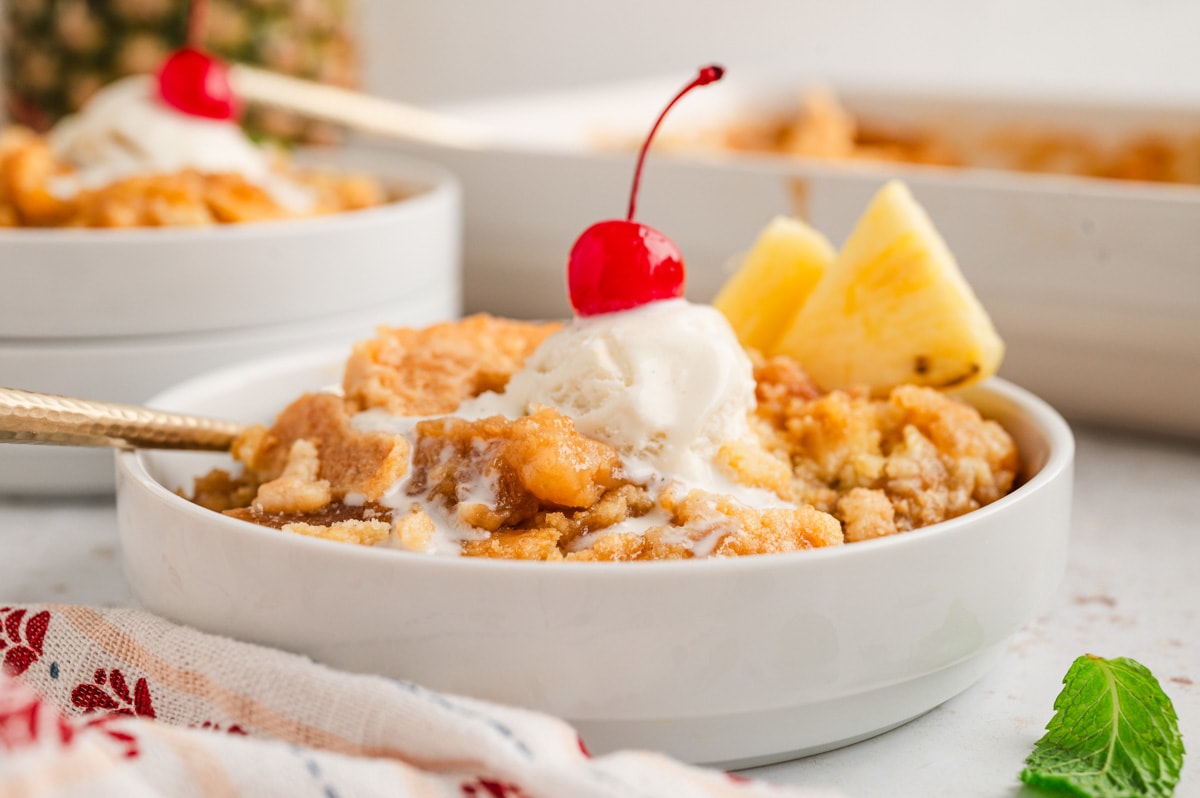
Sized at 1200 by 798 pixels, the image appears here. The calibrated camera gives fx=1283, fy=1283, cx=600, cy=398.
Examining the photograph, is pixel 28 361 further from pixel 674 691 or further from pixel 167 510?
pixel 674 691

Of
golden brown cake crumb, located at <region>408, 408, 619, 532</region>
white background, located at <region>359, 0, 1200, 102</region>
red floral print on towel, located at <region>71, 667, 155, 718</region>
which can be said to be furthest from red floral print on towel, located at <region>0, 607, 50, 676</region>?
white background, located at <region>359, 0, 1200, 102</region>

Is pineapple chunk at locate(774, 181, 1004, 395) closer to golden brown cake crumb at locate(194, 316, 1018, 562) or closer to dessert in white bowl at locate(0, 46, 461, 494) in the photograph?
golden brown cake crumb at locate(194, 316, 1018, 562)

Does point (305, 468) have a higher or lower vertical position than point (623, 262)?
lower

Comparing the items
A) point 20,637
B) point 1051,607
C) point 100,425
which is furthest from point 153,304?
point 1051,607

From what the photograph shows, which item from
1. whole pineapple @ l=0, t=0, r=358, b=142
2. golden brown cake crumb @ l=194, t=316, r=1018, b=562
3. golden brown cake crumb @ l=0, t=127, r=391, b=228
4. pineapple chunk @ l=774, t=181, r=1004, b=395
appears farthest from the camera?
whole pineapple @ l=0, t=0, r=358, b=142

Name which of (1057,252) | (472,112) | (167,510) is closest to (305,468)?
(167,510)

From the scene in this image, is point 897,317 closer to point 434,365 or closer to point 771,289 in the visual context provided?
point 771,289
